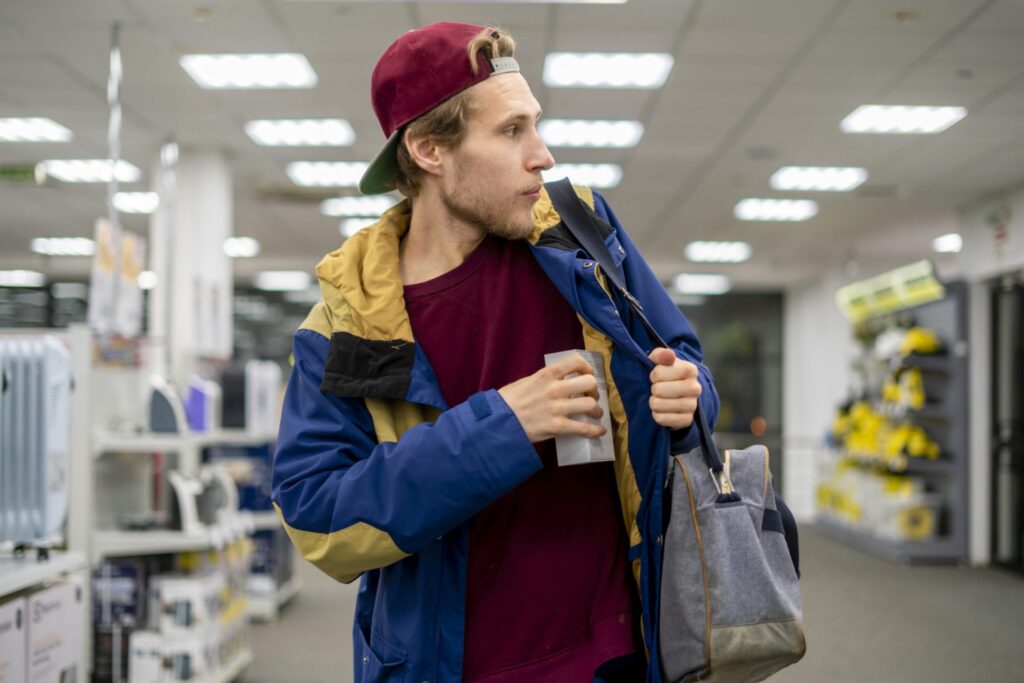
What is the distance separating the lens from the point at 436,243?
128 centimetres

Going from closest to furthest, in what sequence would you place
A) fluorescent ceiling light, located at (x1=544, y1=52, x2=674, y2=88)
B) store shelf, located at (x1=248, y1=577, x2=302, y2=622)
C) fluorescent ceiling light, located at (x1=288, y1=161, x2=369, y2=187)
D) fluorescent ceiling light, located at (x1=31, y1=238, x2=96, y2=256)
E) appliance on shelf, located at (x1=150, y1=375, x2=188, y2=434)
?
appliance on shelf, located at (x1=150, y1=375, x2=188, y2=434) → fluorescent ceiling light, located at (x1=544, y1=52, x2=674, y2=88) → store shelf, located at (x1=248, y1=577, x2=302, y2=622) → fluorescent ceiling light, located at (x1=288, y1=161, x2=369, y2=187) → fluorescent ceiling light, located at (x1=31, y1=238, x2=96, y2=256)

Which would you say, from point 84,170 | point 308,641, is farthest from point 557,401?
point 84,170

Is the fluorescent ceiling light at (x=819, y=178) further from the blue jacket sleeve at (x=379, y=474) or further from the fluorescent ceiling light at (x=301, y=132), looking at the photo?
the blue jacket sleeve at (x=379, y=474)

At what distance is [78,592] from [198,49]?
3977 mm

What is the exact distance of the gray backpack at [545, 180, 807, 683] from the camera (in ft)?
3.69

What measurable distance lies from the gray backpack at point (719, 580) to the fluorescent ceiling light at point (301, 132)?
642 cm

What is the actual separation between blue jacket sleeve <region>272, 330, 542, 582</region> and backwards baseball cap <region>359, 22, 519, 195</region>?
0.31 metres

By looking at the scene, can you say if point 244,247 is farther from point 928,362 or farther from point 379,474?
point 379,474

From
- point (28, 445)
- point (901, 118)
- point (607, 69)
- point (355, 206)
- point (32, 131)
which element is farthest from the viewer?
point (355, 206)

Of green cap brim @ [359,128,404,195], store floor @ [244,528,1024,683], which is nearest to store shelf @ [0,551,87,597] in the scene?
green cap brim @ [359,128,404,195]

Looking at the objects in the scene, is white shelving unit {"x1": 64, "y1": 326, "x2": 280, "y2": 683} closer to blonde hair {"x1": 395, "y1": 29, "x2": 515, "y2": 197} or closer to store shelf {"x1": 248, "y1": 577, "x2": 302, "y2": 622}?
store shelf {"x1": 248, "y1": 577, "x2": 302, "y2": 622}

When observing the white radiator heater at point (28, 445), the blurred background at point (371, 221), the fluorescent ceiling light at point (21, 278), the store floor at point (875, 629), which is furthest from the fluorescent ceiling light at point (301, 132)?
the fluorescent ceiling light at point (21, 278)

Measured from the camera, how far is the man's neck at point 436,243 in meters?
1.26

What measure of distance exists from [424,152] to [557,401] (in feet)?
1.23
